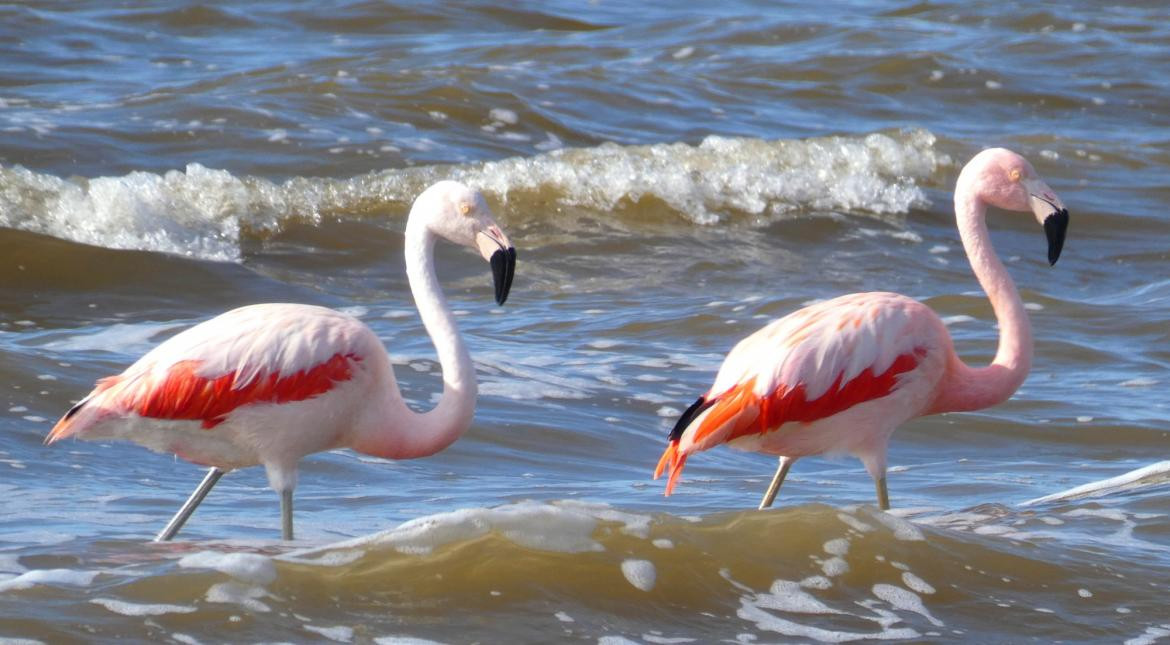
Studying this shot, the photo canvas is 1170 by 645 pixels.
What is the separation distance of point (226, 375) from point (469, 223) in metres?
0.87

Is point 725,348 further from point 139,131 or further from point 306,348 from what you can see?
point 139,131

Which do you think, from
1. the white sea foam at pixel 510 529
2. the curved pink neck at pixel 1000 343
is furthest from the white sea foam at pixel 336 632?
the curved pink neck at pixel 1000 343

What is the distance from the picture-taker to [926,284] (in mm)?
10367

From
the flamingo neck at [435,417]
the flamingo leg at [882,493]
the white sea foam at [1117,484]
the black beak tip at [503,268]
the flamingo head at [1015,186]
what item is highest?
the flamingo head at [1015,186]

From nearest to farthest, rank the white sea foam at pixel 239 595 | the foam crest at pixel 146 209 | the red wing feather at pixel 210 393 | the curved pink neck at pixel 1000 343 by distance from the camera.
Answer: the white sea foam at pixel 239 595 → the red wing feather at pixel 210 393 → the curved pink neck at pixel 1000 343 → the foam crest at pixel 146 209

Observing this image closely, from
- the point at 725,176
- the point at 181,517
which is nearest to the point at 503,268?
the point at 181,517

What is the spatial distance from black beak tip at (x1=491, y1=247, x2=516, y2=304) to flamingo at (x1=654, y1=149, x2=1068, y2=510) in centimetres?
65

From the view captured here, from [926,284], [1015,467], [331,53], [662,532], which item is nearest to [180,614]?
[662,532]

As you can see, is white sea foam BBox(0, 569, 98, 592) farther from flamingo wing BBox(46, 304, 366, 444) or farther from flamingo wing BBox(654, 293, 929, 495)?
flamingo wing BBox(654, 293, 929, 495)

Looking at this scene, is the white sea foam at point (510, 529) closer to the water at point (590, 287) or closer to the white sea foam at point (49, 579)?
the water at point (590, 287)

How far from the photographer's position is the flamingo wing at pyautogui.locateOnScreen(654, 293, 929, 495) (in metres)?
5.34

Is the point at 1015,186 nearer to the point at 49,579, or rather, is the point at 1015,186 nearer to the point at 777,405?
the point at 777,405

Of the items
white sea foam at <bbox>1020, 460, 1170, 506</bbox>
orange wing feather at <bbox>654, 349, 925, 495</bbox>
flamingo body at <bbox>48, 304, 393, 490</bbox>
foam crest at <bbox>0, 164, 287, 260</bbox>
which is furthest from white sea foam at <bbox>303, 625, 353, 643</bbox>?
foam crest at <bbox>0, 164, 287, 260</bbox>

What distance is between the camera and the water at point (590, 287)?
15.6 feet
